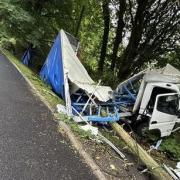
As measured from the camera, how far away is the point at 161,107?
36.2 feet

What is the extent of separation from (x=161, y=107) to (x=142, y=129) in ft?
3.19

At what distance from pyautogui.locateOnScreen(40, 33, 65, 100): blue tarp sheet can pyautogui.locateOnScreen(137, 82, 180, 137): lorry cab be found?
2975 millimetres

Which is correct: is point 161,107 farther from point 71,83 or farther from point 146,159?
point 146,159

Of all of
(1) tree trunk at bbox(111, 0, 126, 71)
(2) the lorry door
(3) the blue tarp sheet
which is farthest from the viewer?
(1) tree trunk at bbox(111, 0, 126, 71)

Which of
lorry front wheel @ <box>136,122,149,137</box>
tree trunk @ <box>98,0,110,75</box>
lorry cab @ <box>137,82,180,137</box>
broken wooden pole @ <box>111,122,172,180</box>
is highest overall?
tree trunk @ <box>98,0,110,75</box>

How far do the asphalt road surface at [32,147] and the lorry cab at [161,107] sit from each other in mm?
3654

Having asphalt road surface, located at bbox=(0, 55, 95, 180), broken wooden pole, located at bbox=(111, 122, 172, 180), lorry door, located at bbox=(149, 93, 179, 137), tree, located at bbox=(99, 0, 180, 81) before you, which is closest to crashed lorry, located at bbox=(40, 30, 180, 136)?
lorry door, located at bbox=(149, 93, 179, 137)

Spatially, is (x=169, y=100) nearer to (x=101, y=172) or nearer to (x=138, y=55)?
(x=101, y=172)

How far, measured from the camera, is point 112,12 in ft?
77.5

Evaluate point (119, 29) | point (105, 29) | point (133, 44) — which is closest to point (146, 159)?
point (133, 44)

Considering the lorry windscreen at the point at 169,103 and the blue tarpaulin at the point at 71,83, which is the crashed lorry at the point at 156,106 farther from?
the blue tarpaulin at the point at 71,83

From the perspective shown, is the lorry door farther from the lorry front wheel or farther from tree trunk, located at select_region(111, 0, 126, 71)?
tree trunk, located at select_region(111, 0, 126, 71)

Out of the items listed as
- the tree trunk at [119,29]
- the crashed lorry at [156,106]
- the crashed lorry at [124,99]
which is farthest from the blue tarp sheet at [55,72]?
the tree trunk at [119,29]

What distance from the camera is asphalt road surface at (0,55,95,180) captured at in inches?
217
